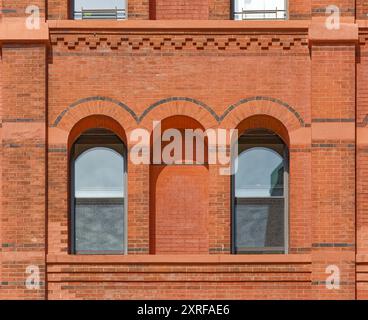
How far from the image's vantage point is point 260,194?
672 inches

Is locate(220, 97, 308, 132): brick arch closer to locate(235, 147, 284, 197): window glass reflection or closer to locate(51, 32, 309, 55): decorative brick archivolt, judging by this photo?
locate(235, 147, 284, 197): window glass reflection

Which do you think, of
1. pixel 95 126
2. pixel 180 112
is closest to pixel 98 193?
pixel 95 126

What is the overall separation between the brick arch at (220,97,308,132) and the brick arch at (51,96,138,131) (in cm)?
144

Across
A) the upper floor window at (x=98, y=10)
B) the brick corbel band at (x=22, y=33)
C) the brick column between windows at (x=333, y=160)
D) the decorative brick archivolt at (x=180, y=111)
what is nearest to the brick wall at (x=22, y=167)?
the brick corbel band at (x=22, y=33)

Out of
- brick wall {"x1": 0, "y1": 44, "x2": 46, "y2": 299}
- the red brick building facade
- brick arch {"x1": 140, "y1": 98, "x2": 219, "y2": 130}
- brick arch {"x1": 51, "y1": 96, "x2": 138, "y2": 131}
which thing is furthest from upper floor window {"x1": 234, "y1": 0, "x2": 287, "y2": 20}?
brick wall {"x1": 0, "y1": 44, "x2": 46, "y2": 299}

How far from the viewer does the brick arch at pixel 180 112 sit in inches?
657

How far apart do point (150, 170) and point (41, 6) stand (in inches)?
118

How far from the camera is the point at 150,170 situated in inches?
666

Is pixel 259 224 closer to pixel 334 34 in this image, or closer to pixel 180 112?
pixel 180 112

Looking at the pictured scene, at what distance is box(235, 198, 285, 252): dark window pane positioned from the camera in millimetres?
16922

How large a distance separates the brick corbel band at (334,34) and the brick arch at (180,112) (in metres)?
1.91

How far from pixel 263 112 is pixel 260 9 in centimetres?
176

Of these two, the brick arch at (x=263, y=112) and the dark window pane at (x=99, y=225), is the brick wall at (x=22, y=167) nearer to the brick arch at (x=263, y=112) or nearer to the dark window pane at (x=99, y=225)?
the dark window pane at (x=99, y=225)

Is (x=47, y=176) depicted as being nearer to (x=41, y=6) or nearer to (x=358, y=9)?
(x=41, y=6)
